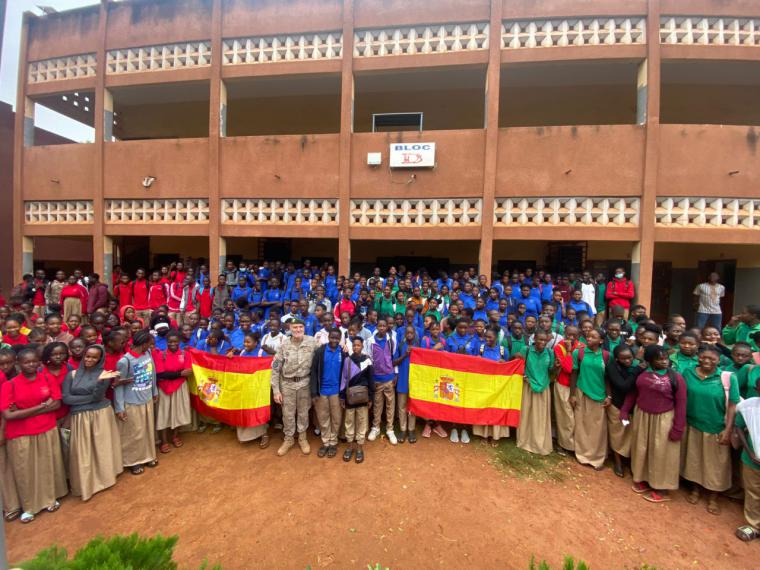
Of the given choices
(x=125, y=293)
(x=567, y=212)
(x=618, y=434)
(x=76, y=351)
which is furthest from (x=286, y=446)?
(x=567, y=212)

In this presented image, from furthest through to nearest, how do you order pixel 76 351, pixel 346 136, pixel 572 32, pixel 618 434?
pixel 346 136 → pixel 572 32 → pixel 618 434 → pixel 76 351

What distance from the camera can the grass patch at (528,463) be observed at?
378 centimetres

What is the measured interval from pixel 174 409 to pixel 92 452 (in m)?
0.91

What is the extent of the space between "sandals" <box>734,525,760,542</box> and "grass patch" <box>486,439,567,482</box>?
1.38 metres

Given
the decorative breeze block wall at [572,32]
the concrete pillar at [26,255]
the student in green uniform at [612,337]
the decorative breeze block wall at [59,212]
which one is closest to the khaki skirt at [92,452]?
the student in green uniform at [612,337]

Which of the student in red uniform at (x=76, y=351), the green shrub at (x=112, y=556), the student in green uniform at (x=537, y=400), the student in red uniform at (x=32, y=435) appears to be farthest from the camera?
the student in green uniform at (x=537, y=400)

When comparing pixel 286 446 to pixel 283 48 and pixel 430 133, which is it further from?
pixel 283 48

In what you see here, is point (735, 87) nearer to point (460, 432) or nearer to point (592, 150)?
point (592, 150)

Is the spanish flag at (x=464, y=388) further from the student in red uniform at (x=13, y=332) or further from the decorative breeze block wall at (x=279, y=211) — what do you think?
the student in red uniform at (x=13, y=332)

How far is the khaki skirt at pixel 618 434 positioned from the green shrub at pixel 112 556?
405 cm

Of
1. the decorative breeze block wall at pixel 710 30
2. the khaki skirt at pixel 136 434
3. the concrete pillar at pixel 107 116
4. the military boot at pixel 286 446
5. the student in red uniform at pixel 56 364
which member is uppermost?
the decorative breeze block wall at pixel 710 30

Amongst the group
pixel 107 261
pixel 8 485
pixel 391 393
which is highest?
pixel 107 261

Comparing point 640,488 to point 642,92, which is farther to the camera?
point 642,92

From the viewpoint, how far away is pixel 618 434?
3789mm
